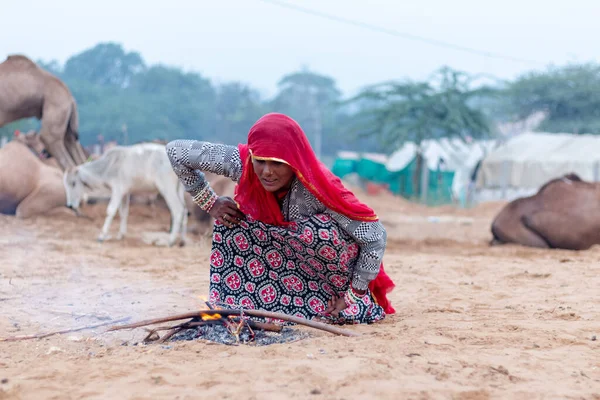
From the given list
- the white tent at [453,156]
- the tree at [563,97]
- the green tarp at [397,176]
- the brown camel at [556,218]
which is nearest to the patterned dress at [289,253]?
the brown camel at [556,218]

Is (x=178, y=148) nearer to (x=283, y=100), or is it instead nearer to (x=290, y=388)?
(x=290, y=388)

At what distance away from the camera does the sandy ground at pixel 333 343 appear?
107 inches

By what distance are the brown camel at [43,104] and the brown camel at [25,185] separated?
536 millimetres

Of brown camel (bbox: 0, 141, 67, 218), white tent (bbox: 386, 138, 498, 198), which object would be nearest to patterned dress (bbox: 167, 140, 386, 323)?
brown camel (bbox: 0, 141, 67, 218)

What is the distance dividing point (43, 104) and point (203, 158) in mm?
9595

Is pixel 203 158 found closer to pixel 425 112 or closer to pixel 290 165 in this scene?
pixel 290 165

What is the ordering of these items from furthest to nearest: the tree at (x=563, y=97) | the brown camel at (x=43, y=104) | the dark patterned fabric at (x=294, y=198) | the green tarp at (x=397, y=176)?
the tree at (x=563, y=97)
the green tarp at (x=397, y=176)
the brown camel at (x=43, y=104)
the dark patterned fabric at (x=294, y=198)

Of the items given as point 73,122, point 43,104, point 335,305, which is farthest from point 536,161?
point 335,305

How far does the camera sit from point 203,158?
3963mm

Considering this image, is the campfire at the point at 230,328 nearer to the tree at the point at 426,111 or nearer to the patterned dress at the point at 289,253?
the patterned dress at the point at 289,253

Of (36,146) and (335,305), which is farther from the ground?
(36,146)

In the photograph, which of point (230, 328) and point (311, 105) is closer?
point (230, 328)

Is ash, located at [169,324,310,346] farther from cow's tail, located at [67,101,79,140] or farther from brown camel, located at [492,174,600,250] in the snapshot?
cow's tail, located at [67,101,79,140]

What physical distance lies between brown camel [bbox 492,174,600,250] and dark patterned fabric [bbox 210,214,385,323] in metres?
5.54
